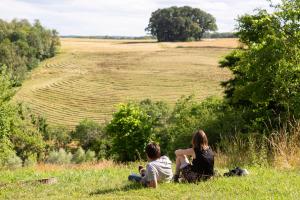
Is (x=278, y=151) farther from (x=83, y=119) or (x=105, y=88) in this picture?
(x=105, y=88)

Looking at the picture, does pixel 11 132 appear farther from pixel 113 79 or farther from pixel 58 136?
pixel 113 79

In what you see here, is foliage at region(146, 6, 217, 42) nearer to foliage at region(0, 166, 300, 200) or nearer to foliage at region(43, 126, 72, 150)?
foliage at region(43, 126, 72, 150)

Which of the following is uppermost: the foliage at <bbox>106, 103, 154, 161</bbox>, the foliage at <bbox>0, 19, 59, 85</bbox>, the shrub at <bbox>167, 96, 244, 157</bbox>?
the foliage at <bbox>0, 19, 59, 85</bbox>

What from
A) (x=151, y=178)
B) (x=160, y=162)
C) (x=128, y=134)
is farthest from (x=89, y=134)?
(x=151, y=178)

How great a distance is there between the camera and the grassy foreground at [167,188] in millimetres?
7898

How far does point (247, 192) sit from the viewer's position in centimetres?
797

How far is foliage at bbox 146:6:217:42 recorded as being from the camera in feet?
433

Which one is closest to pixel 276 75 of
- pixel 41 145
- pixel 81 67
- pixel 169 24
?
pixel 41 145

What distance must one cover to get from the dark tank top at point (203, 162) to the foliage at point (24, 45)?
3266 inches

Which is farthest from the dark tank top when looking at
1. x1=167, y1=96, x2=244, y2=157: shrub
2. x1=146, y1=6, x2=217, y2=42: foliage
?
x1=146, y1=6, x2=217, y2=42: foliage

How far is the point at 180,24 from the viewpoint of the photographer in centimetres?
13150

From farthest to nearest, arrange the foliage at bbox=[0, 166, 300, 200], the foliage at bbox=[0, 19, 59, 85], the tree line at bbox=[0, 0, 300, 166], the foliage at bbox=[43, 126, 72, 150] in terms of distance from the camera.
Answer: the foliage at bbox=[0, 19, 59, 85] < the foliage at bbox=[43, 126, 72, 150] < the tree line at bbox=[0, 0, 300, 166] < the foliage at bbox=[0, 166, 300, 200]

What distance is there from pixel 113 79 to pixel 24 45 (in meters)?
32.1

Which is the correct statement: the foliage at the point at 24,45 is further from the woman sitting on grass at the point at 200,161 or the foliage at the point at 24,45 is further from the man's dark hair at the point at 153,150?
the woman sitting on grass at the point at 200,161
